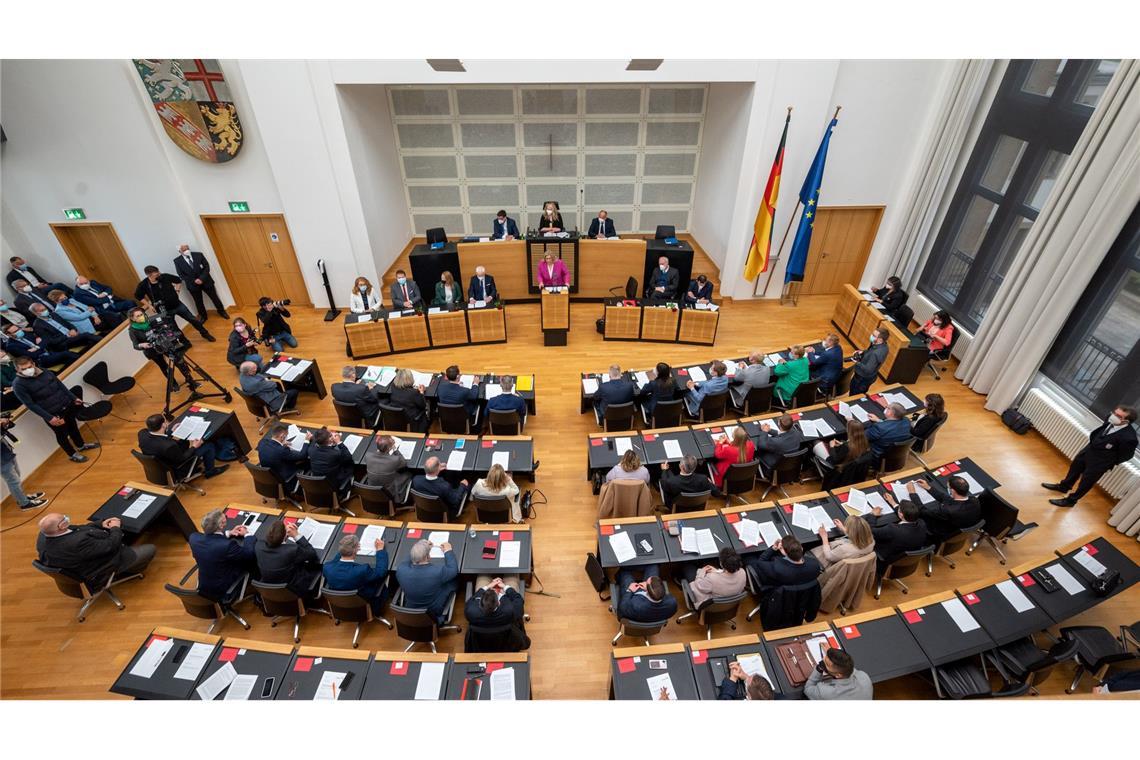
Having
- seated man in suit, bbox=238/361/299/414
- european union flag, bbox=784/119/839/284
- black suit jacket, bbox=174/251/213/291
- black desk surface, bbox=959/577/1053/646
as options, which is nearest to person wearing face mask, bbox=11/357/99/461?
seated man in suit, bbox=238/361/299/414

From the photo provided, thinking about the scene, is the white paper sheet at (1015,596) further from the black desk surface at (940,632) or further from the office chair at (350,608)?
the office chair at (350,608)

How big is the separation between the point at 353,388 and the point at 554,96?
26.6 ft

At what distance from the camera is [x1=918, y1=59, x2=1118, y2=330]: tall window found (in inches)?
305

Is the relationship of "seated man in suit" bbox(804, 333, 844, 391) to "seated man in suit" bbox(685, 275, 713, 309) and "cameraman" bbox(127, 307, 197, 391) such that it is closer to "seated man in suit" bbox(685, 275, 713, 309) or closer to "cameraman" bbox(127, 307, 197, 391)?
"seated man in suit" bbox(685, 275, 713, 309)

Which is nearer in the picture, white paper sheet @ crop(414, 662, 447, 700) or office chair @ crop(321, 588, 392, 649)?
white paper sheet @ crop(414, 662, 447, 700)

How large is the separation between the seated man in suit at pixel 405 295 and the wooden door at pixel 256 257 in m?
2.62

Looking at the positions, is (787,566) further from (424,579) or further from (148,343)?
(148,343)

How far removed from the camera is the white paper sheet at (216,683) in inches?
169

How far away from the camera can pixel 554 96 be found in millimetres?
11984

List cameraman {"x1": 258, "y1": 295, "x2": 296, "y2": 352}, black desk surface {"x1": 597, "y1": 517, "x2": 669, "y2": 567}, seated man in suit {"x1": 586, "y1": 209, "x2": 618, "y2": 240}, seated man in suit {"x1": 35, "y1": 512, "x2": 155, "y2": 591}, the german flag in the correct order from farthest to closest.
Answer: seated man in suit {"x1": 586, "y1": 209, "x2": 618, "y2": 240}
the german flag
cameraman {"x1": 258, "y1": 295, "x2": 296, "y2": 352}
black desk surface {"x1": 597, "y1": 517, "x2": 669, "y2": 567}
seated man in suit {"x1": 35, "y1": 512, "x2": 155, "y2": 591}

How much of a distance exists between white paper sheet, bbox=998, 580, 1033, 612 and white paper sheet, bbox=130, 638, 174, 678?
24.0 ft

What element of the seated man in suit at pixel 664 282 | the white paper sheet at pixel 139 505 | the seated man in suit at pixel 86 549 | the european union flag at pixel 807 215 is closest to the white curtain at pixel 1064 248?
the european union flag at pixel 807 215

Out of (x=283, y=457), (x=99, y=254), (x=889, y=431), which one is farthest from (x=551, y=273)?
(x=99, y=254)

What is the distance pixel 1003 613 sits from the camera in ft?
16.4
